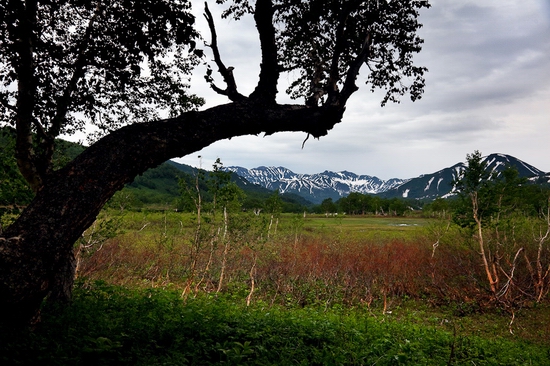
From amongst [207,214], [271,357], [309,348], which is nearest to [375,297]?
[207,214]

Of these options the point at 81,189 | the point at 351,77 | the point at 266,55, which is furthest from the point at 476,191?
the point at 81,189

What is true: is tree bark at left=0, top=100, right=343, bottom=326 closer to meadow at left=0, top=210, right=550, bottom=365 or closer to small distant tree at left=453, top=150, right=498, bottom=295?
meadow at left=0, top=210, right=550, bottom=365

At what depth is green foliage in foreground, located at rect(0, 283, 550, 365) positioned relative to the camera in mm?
3262

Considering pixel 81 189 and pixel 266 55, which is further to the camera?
pixel 266 55

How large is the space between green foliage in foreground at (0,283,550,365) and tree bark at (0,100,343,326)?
0.55 m

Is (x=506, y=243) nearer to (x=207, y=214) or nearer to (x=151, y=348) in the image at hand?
(x=207, y=214)

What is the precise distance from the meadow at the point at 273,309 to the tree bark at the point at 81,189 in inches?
25.7

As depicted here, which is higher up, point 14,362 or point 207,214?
point 207,214

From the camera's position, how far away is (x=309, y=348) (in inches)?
204

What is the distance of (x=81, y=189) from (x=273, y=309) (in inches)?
328

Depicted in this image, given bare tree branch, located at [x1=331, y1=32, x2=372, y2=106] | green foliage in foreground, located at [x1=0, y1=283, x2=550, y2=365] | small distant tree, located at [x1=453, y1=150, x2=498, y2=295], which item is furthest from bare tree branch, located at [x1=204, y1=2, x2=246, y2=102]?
small distant tree, located at [x1=453, y1=150, x2=498, y2=295]

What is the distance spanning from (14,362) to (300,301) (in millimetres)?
12355

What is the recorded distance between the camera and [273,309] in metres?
9.99

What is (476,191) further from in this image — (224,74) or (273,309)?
(224,74)
